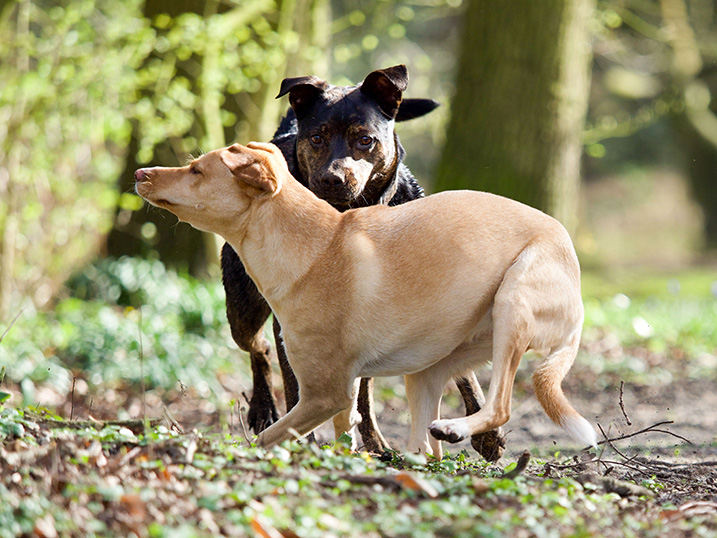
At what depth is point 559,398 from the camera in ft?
13.1

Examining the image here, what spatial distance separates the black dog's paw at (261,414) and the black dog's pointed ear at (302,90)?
203cm

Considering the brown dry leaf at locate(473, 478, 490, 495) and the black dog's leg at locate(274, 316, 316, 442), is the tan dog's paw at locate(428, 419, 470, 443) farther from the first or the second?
the black dog's leg at locate(274, 316, 316, 442)

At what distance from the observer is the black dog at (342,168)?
5.16 meters

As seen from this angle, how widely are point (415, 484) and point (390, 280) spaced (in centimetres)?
120

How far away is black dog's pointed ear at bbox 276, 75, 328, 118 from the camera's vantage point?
5.46 metres

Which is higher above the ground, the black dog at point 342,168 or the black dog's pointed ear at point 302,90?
the black dog's pointed ear at point 302,90

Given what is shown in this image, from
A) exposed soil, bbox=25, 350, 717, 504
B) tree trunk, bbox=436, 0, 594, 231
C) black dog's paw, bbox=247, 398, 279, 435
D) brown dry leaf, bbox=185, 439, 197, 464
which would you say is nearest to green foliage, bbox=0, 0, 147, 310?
exposed soil, bbox=25, 350, 717, 504

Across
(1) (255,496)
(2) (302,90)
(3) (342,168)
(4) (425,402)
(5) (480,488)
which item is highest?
(2) (302,90)

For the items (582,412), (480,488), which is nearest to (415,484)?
(480,488)

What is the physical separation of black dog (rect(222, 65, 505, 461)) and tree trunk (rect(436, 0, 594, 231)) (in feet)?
12.5

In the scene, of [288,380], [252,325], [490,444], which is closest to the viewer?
[288,380]

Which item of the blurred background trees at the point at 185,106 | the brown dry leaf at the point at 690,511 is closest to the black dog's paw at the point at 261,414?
the brown dry leaf at the point at 690,511

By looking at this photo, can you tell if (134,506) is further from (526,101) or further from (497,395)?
(526,101)

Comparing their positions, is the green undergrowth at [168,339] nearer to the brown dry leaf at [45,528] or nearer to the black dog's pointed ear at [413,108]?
the black dog's pointed ear at [413,108]
